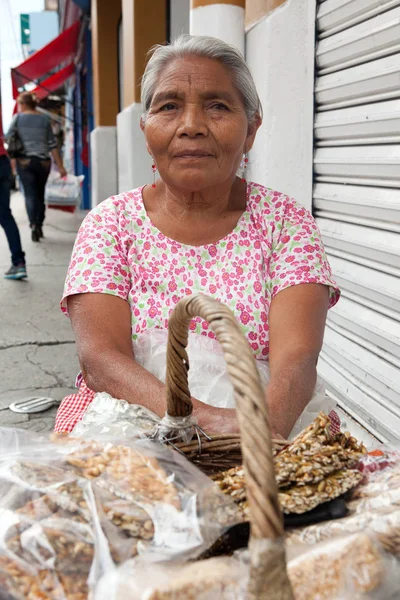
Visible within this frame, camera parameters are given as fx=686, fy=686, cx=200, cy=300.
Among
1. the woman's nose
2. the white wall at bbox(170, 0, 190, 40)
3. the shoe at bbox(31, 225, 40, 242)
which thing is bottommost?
the shoe at bbox(31, 225, 40, 242)

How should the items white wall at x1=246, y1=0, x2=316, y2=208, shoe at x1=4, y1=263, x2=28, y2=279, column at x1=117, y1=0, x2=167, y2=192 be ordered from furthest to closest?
shoe at x1=4, y1=263, x2=28, y2=279
column at x1=117, y1=0, x2=167, y2=192
white wall at x1=246, y1=0, x2=316, y2=208

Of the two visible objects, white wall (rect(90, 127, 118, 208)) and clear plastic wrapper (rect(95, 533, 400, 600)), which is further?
white wall (rect(90, 127, 118, 208))

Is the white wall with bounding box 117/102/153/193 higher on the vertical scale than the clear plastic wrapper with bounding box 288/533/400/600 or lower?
higher

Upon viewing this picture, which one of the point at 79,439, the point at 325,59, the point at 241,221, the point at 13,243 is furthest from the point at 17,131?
the point at 79,439

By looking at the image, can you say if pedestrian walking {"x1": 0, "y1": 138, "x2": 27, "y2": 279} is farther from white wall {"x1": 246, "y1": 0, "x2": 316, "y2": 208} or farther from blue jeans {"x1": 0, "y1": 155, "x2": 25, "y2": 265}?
white wall {"x1": 246, "y1": 0, "x2": 316, "y2": 208}

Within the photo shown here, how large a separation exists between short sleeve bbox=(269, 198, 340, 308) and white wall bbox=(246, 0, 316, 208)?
1719mm

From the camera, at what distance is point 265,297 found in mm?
1936

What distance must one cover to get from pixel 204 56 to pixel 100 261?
0.64m

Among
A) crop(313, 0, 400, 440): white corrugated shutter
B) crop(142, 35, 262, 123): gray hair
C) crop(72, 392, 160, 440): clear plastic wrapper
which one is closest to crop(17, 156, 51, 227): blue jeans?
crop(313, 0, 400, 440): white corrugated shutter

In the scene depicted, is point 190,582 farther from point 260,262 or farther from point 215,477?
point 260,262

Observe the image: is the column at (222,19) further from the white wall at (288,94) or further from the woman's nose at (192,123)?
the woman's nose at (192,123)

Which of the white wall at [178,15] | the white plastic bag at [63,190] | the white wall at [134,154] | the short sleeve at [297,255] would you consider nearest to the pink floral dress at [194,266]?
the short sleeve at [297,255]

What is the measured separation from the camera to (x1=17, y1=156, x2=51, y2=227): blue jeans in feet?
29.9

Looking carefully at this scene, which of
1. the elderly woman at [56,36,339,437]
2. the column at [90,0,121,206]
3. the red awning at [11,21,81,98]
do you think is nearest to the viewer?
the elderly woman at [56,36,339,437]
